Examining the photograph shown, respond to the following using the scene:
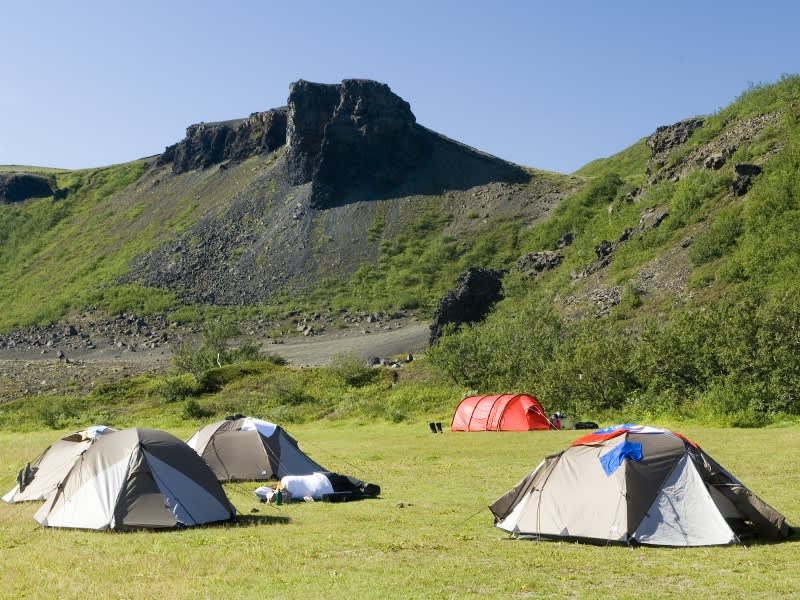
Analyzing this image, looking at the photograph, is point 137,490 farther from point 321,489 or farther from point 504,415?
point 504,415

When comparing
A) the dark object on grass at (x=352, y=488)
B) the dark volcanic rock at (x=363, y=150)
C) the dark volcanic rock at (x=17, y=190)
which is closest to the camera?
the dark object on grass at (x=352, y=488)

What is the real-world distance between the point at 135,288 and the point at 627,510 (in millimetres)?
124230

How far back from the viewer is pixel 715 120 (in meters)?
92.3

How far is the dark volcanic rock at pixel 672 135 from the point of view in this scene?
9494 cm

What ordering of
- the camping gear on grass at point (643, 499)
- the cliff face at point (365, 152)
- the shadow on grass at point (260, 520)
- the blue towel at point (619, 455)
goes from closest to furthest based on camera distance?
the camping gear on grass at point (643, 499) → the blue towel at point (619, 455) → the shadow on grass at point (260, 520) → the cliff face at point (365, 152)

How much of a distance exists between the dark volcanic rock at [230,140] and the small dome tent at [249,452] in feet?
454

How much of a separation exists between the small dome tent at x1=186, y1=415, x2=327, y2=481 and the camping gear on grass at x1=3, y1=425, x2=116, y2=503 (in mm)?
3055

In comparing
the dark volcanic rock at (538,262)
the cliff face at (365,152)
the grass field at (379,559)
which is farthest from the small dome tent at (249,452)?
the cliff face at (365,152)

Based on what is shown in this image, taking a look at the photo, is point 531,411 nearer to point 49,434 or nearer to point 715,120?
point 49,434

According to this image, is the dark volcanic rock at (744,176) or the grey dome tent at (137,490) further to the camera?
the dark volcanic rock at (744,176)

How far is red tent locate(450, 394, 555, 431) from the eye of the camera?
41.4 metres

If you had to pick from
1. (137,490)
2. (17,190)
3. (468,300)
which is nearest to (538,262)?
(468,300)

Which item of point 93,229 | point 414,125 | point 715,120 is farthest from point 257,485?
point 93,229

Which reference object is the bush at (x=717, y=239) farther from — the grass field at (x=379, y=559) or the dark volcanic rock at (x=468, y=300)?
the grass field at (x=379, y=559)
